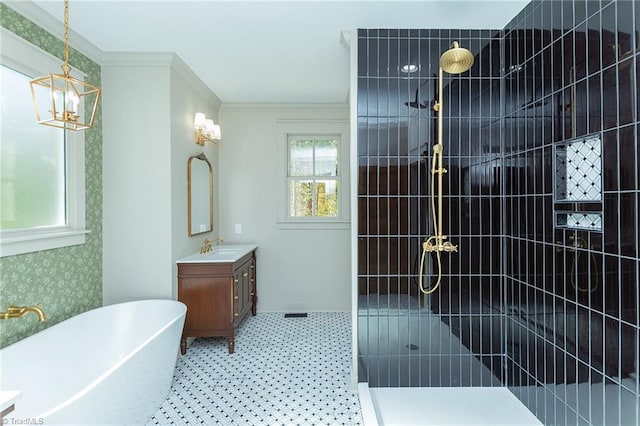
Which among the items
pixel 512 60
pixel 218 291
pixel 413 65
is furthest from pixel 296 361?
pixel 512 60

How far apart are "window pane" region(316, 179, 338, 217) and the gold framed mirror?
129 centimetres

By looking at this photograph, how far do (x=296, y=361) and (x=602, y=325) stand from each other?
6.93 feet

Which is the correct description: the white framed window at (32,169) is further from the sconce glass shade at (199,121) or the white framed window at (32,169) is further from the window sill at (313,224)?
the window sill at (313,224)

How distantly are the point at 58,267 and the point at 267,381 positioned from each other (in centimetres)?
170

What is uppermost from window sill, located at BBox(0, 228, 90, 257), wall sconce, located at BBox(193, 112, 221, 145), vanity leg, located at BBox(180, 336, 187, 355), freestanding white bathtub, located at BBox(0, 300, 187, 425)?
wall sconce, located at BBox(193, 112, 221, 145)

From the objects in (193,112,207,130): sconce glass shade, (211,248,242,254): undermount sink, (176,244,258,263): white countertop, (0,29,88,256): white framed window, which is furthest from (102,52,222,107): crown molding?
(211,248,242,254): undermount sink

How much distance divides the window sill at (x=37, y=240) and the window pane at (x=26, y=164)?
0.08 meters

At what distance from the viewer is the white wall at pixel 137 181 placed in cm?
286

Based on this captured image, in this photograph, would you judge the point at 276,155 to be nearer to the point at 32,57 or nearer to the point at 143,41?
the point at 143,41

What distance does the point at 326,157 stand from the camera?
4.25 m

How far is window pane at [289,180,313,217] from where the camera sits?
13.9 feet

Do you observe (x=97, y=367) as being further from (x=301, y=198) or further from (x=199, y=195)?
(x=301, y=198)

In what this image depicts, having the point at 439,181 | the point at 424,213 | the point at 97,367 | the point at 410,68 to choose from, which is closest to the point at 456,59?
the point at 410,68

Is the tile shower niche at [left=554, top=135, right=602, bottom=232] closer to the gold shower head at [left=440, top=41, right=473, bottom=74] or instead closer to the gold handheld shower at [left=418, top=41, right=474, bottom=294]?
the gold handheld shower at [left=418, top=41, right=474, bottom=294]
